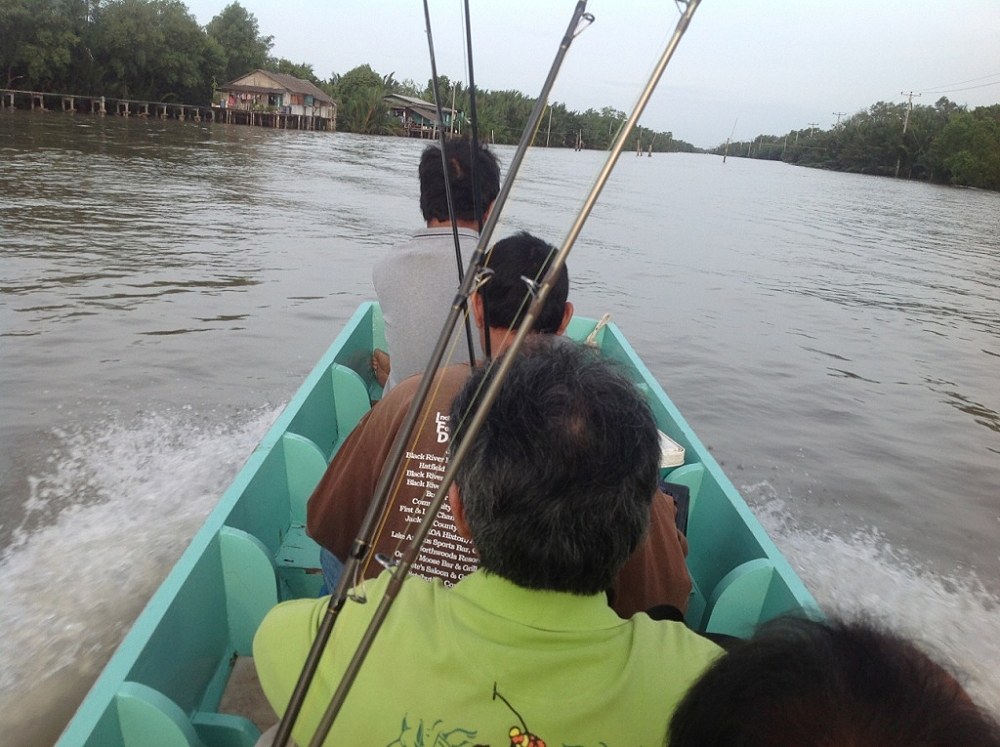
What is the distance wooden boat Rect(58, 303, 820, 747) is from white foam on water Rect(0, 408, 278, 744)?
3.58ft

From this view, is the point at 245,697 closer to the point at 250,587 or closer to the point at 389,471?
the point at 250,587

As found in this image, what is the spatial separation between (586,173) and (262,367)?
2792 centimetres

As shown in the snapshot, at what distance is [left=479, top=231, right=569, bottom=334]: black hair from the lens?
192 cm

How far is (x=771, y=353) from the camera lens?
8602 millimetres

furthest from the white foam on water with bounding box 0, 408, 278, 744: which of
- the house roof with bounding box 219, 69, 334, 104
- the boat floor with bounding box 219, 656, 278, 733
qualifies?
the house roof with bounding box 219, 69, 334, 104

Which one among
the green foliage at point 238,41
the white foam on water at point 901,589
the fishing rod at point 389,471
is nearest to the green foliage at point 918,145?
the green foliage at point 238,41

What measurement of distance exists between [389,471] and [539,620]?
0.29m

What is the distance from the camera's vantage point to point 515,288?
1.91m

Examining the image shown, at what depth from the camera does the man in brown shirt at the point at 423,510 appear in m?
1.51

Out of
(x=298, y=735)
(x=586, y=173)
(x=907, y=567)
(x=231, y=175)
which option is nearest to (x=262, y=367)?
(x=907, y=567)

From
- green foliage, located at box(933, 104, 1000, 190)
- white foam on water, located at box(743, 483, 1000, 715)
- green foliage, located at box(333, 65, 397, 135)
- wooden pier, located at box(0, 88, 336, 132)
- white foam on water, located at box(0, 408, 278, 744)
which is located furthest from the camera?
green foliage, located at box(333, 65, 397, 135)

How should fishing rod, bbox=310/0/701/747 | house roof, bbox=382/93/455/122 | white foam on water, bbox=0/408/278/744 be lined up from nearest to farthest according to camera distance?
1. fishing rod, bbox=310/0/701/747
2. white foam on water, bbox=0/408/278/744
3. house roof, bbox=382/93/455/122

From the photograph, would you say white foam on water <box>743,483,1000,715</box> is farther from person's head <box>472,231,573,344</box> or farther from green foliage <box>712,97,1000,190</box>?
green foliage <box>712,97,1000,190</box>

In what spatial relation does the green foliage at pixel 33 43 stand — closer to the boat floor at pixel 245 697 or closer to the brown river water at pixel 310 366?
the brown river water at pixel 310 366
